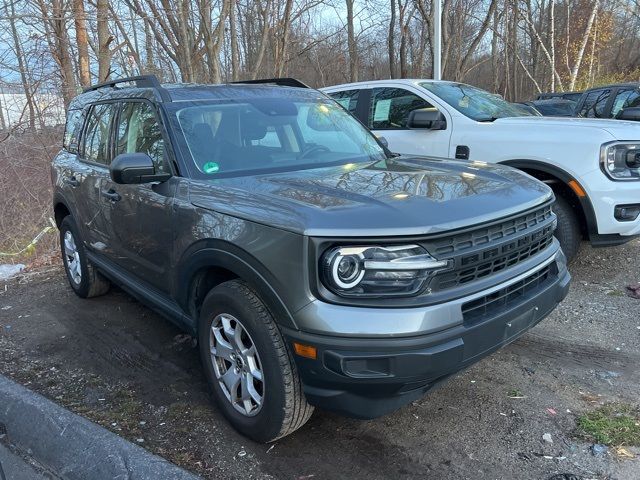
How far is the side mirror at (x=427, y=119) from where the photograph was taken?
538 centimetres

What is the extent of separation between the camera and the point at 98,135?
4531 millimetres

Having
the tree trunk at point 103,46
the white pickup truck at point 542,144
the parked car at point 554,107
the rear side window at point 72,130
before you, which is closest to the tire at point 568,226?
the white pickup truck at point 542,144

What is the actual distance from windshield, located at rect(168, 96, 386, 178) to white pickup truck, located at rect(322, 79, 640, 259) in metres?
1.00

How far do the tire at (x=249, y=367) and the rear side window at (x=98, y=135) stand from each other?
2.05 metres

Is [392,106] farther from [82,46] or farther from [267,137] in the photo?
[82,46]

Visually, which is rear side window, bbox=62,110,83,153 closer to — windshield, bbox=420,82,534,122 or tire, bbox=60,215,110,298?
tire, bbox=60,215,110,298

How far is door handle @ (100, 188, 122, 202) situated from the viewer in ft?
12.5

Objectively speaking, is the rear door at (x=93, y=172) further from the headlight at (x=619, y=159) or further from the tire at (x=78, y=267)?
the headlight at (x=619, y=159)

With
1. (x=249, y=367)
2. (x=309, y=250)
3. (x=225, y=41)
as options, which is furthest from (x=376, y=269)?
(x=225, y=41)

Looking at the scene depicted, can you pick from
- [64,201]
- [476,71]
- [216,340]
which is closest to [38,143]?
[64,201]

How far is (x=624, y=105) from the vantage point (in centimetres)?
926

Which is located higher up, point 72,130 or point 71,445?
point 72,130

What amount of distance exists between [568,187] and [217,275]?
3404 mm

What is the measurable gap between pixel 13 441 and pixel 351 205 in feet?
7.84
